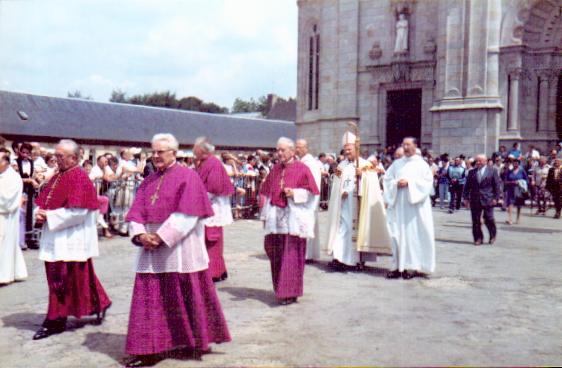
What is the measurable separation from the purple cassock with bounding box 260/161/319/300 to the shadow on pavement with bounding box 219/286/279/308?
0.18 metres

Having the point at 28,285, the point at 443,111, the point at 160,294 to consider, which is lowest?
the point at 28,285

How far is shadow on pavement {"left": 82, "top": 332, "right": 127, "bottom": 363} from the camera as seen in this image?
198 inches

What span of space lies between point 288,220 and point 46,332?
2963 millimetres

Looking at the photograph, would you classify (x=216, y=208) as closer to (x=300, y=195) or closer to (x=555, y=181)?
(x=300, y=195)

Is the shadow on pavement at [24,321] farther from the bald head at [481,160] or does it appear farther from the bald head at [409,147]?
the bald head at [481,160]

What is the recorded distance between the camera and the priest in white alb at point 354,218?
29.4ft

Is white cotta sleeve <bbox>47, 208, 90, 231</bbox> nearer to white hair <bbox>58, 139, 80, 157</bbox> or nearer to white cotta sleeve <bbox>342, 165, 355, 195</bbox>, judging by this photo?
white hair <bbox>58, 139, 80, 157</bbox>

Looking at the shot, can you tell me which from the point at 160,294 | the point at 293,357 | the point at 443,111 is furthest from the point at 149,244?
the point at 443,111

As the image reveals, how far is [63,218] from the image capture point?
5.59 metres

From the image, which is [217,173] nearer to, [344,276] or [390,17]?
[344,276]

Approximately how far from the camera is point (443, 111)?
73.8ft

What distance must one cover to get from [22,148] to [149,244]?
290 inches

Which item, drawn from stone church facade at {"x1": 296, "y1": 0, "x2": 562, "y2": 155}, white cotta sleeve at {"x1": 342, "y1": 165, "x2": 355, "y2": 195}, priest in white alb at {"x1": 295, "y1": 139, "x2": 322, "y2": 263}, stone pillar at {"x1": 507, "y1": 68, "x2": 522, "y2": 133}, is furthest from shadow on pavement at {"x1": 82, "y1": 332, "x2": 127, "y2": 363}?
stone pillar at {"x1": 507, "y1": 68, "x2": 522, "y2": 133}

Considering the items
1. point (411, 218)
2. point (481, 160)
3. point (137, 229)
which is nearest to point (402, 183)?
point (411, 218)
